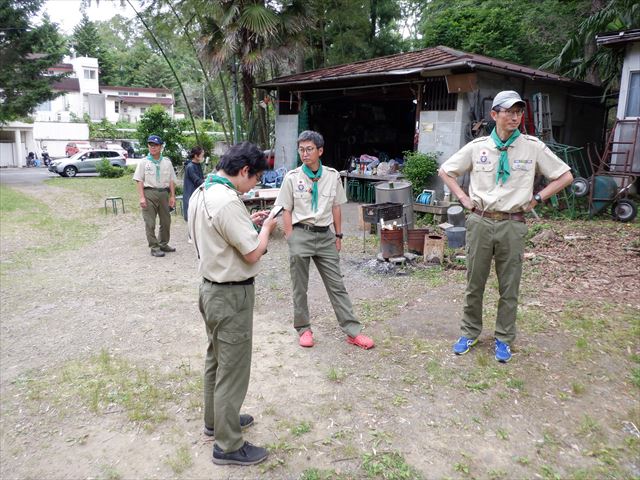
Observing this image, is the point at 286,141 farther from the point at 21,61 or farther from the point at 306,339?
the point at 21,61

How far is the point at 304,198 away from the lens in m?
4.14

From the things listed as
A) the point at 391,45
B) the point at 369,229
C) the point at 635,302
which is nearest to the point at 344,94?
the point at 369,229

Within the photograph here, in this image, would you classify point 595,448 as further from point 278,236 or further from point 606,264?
point 278,236

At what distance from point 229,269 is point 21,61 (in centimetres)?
2391

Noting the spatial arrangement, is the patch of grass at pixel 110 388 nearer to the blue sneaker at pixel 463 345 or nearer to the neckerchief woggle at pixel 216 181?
the neckerchief woggle at pixel 216 181

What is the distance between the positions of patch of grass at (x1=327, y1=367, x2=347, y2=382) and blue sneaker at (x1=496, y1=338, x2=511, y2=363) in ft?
4.09

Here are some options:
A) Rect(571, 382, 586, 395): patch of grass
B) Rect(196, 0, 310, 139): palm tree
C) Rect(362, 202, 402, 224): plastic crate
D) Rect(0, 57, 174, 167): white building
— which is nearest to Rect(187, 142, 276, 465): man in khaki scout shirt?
Rect(571, 382, 586, 395): patch of grass

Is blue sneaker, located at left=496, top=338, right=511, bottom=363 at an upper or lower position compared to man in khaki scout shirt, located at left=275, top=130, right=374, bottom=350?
lower

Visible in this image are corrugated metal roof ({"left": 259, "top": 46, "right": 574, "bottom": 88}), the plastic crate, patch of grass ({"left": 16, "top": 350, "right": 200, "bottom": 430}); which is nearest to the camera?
patch of grass ({"left": 16, "top": 350, "right": 200, "bottom": 430})

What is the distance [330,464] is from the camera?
2.79 metres

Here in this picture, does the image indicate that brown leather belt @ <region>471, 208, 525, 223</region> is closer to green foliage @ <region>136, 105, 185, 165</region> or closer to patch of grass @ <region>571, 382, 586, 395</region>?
patch of grass @ <region>571, 382, 586, 395</region>

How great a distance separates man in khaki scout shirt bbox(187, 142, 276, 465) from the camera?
2.49 metres

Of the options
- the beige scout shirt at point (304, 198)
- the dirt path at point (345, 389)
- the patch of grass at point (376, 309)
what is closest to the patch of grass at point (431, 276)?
the dirt path at point (345, 389)

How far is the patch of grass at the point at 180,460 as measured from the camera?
2770 millimetres
